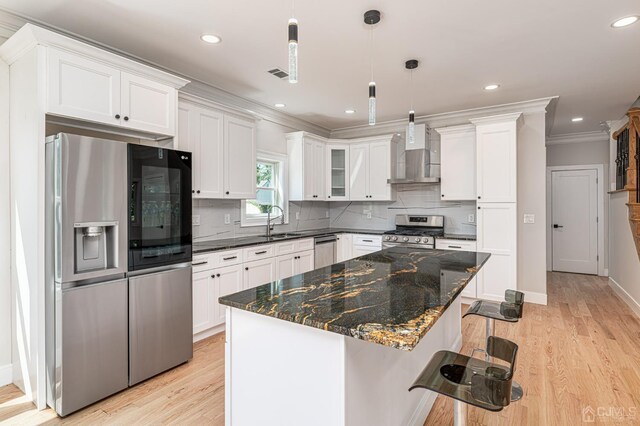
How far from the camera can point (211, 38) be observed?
277cm

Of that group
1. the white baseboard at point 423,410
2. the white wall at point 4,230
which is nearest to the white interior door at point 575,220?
the white baseboard at point 423,410

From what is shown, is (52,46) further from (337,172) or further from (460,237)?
(460,237)

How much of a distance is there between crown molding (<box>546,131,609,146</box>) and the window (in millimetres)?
5250

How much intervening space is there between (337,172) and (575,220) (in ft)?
15.3

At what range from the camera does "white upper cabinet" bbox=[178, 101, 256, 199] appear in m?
3.41

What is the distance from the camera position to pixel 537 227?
14.8 feet

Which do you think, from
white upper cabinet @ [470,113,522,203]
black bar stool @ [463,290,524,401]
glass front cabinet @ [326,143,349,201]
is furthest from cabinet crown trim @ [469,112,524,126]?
black bar stool @ [463,290,524,401]

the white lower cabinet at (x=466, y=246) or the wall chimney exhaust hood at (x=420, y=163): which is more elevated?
the wall chimney exhaust hood at (x=420, y=163)

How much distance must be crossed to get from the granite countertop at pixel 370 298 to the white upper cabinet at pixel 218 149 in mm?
1905

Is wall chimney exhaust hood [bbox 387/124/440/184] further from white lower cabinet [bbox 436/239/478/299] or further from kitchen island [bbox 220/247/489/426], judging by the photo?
kitchen island [bbox 220/247/489/426]

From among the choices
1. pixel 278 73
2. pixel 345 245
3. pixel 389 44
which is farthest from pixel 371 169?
pixel 389 44

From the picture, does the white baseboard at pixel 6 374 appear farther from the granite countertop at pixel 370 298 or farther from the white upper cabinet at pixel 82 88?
the granite countertop at pixel 370 298

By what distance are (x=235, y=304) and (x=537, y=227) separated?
173 inches

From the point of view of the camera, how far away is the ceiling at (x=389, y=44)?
7.77ft
